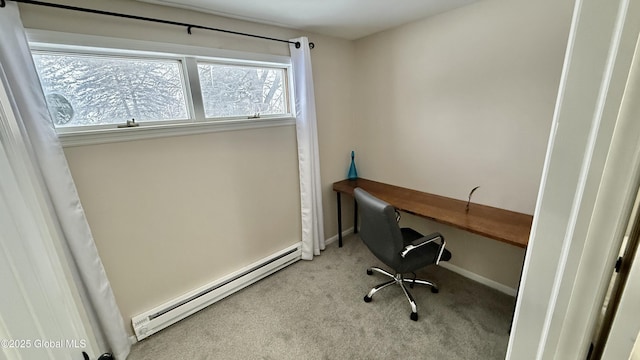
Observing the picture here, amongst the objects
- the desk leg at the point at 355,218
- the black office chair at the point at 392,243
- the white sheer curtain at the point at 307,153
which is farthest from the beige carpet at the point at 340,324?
the desk leg at the point at 355,218

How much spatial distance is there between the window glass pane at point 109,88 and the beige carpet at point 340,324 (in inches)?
62.0

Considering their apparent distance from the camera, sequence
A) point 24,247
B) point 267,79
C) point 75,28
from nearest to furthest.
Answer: point 24,247
point 75,28
point 267,79

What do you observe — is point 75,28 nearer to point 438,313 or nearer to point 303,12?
point 303,12

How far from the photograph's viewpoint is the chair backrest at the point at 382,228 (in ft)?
5.40

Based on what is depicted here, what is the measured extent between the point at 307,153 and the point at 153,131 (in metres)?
1.25

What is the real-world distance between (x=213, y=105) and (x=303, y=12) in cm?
100

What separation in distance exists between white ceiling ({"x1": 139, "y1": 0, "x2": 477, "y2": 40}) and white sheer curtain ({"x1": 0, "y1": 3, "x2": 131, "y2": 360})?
2.43ft

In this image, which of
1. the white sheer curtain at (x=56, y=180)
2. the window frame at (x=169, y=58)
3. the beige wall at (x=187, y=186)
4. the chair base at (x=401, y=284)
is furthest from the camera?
the chair base at (x=401, y=284)

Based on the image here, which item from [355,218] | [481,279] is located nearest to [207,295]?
[355,218]

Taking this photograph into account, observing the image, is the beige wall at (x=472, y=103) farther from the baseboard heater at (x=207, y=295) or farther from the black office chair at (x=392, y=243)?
the baseboard heater at (x=207, y=295)

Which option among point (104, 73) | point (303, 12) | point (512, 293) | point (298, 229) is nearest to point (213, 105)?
point (104, 73)

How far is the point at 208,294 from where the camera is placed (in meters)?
2.01

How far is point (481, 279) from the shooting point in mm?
2178

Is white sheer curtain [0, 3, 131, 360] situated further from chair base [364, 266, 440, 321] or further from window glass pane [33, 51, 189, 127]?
chair base [364, 266, 440, 321]
